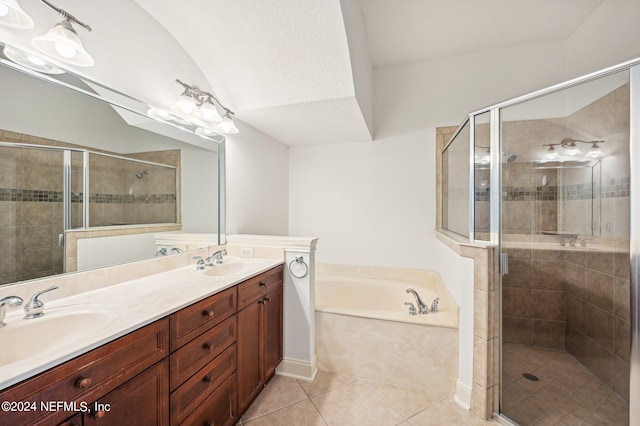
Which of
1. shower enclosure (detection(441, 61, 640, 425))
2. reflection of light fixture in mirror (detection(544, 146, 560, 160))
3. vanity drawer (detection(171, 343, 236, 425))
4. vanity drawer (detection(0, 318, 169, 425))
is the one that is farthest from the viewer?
reflection of light fixture in mirror (detection(544, 146, 560, 160))

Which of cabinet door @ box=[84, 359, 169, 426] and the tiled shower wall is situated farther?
the tiled shower wall

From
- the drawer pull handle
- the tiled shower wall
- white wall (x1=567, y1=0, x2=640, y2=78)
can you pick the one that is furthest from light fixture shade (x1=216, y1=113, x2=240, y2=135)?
white wall (x1=567, y1=0, x2=640, y2=78)

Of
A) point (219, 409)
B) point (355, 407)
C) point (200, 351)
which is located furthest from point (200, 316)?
point (355, 407)

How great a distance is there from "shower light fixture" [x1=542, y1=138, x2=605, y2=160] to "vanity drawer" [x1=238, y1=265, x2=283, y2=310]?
7.38 ft

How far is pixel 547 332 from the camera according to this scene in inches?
78.8

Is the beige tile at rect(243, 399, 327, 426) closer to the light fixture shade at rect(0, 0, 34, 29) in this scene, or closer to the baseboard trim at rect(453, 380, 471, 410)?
the baseboard trim at rect(453, 380, 471, 410)

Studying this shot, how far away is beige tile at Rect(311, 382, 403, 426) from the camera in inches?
59.0

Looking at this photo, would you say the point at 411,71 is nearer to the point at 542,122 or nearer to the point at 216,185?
the point at 542,122

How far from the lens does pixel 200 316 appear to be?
44.2 inches

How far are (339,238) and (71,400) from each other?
2469 mm

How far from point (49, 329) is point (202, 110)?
1.44m

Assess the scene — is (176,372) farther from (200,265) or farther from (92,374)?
(200,265)

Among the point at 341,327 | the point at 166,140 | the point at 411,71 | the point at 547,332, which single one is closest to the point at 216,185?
the point at 166,140

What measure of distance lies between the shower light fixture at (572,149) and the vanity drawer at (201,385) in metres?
2.53
